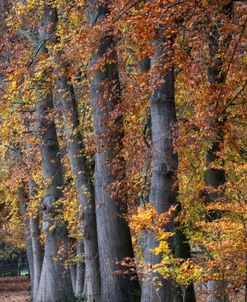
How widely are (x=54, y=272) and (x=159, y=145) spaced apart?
448 inches

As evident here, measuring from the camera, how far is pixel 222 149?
14.3 meters

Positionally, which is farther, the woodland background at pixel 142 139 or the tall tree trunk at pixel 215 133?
the tall tree trunk at pixel 215 133

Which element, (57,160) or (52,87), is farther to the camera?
(57,160)

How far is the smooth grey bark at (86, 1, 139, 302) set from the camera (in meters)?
15.1

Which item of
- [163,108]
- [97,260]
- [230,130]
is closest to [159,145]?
[163,108]

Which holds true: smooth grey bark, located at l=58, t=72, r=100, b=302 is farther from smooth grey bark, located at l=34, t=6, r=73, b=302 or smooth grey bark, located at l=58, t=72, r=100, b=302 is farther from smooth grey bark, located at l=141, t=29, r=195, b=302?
smooth grey bark, located at l=141, t=29, r=195, b=302

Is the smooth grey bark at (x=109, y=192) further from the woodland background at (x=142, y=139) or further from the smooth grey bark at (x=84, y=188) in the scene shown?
the smooth grey bark at (x=84, y=188)

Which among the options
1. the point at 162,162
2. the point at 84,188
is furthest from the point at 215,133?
the point at 84,188

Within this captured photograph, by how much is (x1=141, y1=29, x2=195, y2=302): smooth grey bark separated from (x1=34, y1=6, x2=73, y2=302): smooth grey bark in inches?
327

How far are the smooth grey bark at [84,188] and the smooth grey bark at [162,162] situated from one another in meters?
5.02

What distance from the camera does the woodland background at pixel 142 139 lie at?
415 inches

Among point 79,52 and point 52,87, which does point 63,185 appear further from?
point 79,52

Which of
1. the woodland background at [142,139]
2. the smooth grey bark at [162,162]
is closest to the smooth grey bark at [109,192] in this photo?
the woodland background at [142,139]

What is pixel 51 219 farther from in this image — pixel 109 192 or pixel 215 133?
pixel 215 133
